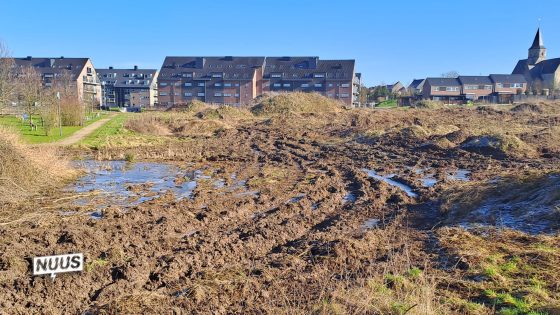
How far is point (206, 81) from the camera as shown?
69812 millimetres

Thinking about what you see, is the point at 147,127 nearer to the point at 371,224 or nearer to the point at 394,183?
the point at 394,183

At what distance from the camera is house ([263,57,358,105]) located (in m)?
68.9

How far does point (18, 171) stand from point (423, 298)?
10.4 meters

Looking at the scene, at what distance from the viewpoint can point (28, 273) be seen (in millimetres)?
5723

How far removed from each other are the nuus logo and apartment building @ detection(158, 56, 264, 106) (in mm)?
64715

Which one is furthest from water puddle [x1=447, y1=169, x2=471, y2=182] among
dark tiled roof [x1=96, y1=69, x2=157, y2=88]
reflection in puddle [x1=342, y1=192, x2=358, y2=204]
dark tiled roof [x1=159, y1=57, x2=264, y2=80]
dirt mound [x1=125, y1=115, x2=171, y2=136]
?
dark tiled roof [x1=96, y1=69, x2=157, y2=88]

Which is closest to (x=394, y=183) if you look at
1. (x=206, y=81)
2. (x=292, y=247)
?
(x=292, y=247)

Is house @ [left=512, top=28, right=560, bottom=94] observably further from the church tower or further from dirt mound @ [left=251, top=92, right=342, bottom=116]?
dirt mound @ [left=251, top=92, right=342, bottom=116]

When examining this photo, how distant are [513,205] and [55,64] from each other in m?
75.4

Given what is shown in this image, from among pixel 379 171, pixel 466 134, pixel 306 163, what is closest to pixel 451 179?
pixel 379 171

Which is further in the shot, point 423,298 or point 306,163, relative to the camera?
point 306,163

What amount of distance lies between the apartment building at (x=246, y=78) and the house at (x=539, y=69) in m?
33.2

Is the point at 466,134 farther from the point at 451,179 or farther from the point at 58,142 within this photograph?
the point at 58,142

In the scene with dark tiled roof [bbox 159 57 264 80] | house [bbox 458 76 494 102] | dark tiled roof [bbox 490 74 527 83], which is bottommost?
house [bbox 458 76 494 102]
